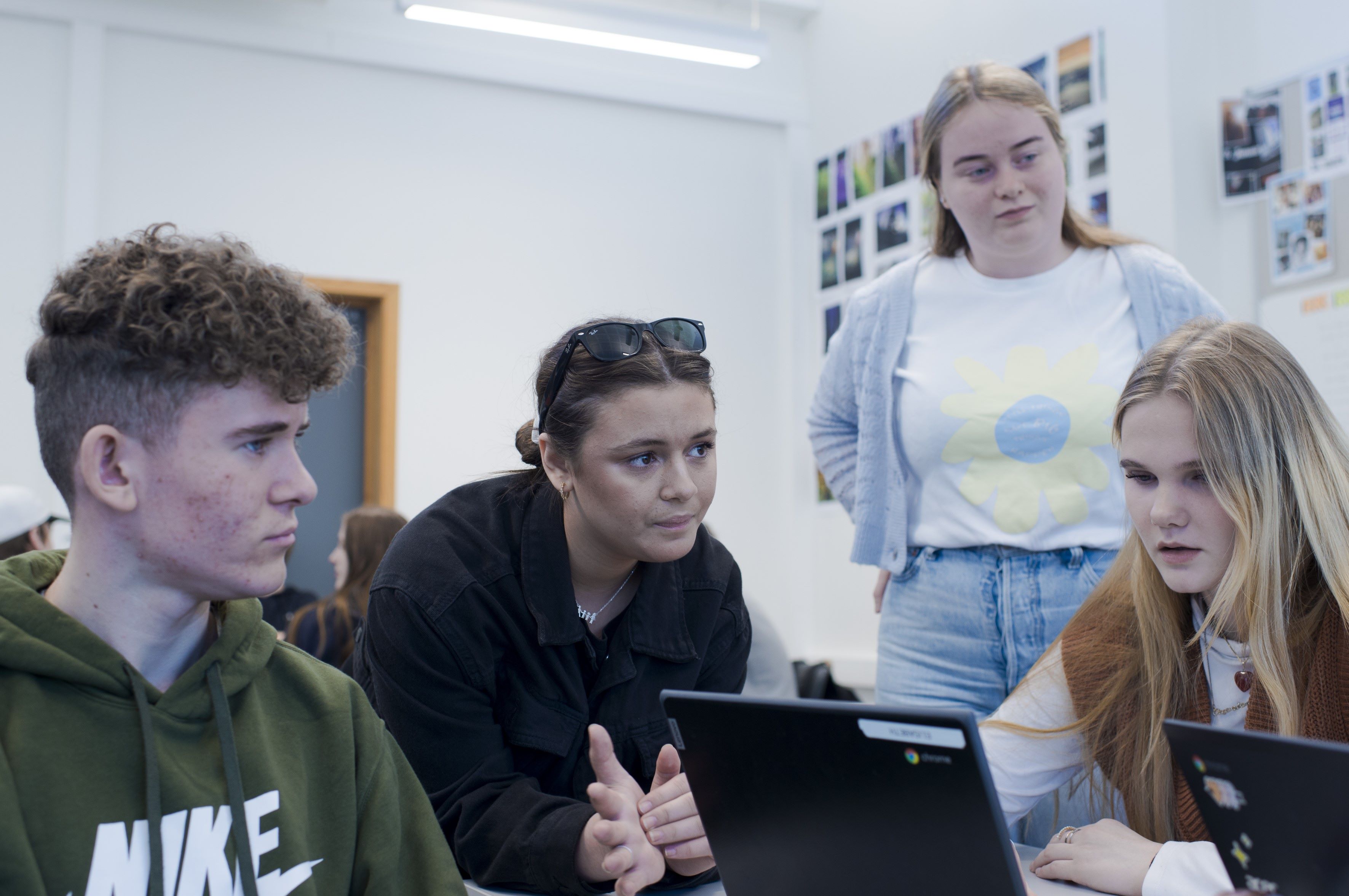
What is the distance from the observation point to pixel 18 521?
2904 mm

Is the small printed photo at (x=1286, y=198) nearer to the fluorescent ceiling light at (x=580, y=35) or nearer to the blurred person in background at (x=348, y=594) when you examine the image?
the fluorescent ceiling light at (x=580, y=35)

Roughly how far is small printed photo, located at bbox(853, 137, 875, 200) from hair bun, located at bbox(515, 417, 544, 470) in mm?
3419

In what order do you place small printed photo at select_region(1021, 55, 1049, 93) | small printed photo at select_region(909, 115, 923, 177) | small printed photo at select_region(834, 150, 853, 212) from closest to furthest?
small printed photo at select_region(1021, 55, 1049, 93), small printed photo at select_region(909, 115, 923, 177), small printed photo at select_region(834, 150, 853, 212)

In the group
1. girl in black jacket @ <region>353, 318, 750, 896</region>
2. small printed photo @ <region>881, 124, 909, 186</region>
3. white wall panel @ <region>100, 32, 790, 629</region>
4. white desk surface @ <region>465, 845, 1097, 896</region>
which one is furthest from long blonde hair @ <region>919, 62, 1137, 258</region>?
small printed photo @ <region>881, 124, 909, 186</region>

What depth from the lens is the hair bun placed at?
162 centimetres

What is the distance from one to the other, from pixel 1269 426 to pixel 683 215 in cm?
404

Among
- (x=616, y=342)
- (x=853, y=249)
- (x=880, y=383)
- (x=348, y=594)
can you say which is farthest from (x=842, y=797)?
(x=853, y=249)

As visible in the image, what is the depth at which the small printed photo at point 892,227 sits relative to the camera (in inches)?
180

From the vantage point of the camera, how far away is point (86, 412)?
1.00 m

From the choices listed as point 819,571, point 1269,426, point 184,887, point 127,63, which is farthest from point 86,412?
point 819,571

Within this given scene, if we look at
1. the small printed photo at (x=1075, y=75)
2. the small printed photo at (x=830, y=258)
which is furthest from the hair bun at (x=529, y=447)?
the small printed photo at (x=830, y=258)

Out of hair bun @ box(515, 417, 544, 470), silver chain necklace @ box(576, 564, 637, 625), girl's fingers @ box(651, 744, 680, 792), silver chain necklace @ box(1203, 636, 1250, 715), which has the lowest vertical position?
girl's fingers @ box(651, 744, 680, 792)

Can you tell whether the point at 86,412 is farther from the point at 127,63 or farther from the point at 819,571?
the point at 819,571

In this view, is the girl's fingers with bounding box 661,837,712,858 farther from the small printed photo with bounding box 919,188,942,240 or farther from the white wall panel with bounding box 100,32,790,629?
the small printed photo with bounding box 919,188,942,240
